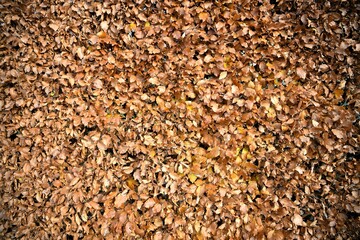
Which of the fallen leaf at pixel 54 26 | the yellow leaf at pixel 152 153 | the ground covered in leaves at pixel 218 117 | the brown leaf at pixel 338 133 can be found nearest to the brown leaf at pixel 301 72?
the ground covered in leaves at pixel 218 117

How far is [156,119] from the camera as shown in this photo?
217 cm

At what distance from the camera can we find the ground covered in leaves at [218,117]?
2.13 meters

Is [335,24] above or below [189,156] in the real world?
above

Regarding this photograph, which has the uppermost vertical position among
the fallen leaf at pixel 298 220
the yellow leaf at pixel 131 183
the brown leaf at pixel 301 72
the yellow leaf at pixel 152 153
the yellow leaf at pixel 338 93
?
the brown leaf at pixel 301 72

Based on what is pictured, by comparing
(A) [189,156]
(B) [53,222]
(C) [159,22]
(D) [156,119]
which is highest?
(C) [159,22]

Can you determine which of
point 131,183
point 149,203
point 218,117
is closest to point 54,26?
point 131,183

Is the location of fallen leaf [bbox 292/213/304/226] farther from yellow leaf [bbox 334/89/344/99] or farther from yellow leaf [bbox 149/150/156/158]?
yellow leaf [bbox 149/150/156/158]

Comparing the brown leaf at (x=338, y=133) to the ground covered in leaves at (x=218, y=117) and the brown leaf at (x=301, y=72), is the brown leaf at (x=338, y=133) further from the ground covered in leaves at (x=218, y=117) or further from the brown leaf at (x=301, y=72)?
the brown leaf at (x=301, y=72)

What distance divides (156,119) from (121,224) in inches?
37.0

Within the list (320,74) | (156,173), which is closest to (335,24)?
(320,74)

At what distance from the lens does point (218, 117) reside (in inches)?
84.1

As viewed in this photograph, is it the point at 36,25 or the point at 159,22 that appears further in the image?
the point at 36,25

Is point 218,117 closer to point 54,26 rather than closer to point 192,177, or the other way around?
point 192,177

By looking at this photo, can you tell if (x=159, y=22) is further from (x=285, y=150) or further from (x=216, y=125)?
(x=285, y=150)
